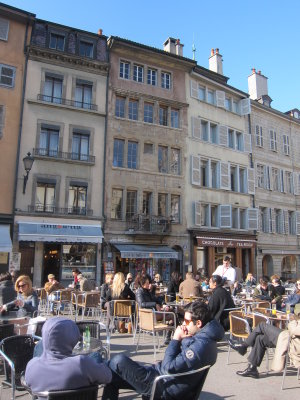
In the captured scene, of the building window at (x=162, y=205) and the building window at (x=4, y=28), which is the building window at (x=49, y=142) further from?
Answer: the building window at (x=162, y=205)

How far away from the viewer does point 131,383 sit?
3.33m

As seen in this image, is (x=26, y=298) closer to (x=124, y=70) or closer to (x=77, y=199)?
(x=77, y=199)

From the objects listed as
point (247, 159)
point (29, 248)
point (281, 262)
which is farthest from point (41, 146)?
point (281, 262)

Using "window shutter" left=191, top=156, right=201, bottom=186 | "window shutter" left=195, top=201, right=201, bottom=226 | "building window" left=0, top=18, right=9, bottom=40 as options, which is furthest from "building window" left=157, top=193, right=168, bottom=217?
"building window" left=0, top=18, right=9, bottom=40

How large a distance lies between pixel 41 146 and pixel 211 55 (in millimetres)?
16488

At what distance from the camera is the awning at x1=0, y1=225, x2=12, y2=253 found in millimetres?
15615

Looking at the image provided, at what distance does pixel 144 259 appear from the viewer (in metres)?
19.9

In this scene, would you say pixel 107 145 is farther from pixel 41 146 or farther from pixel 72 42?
pixel 72 42

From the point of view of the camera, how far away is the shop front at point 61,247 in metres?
16.7

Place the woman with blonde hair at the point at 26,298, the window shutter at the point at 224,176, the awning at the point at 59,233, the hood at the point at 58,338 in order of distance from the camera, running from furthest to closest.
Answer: the window shutter at the point at 224,176, the awning at the point at 59,233, the woman with blonde hair at the point at 26,298, the hood at the point at 58,338

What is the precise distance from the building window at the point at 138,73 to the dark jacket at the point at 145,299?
53.8 ft

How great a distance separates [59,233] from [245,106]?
54.7 feet

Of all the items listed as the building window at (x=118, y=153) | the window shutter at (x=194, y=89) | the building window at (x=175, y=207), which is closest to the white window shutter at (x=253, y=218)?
the building window at (x=175, y=207)

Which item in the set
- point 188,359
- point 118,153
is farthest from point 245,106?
point 188,359
